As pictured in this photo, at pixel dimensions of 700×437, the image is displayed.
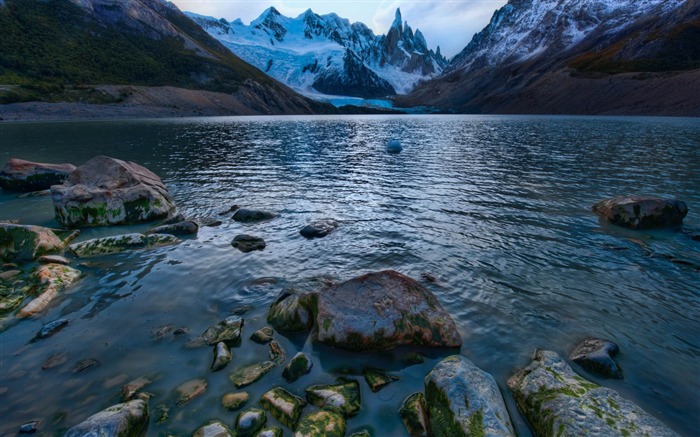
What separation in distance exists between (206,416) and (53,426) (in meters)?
2.63

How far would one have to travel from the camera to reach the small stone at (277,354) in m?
7.71

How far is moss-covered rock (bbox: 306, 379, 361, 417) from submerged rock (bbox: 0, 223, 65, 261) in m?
13.0

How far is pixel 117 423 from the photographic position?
18.4ft

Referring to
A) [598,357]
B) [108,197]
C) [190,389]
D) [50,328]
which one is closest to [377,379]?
[190,389]

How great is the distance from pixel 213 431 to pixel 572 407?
6210 millimetres

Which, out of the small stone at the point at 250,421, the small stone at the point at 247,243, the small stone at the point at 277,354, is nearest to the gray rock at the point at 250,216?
the small stone at the point at 247,243

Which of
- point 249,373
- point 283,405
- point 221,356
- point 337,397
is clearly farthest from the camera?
point 221,356

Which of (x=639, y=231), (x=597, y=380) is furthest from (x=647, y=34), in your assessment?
(x=597, y=380)

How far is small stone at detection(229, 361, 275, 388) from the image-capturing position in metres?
7.03

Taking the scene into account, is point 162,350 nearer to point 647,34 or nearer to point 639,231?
point 639,231

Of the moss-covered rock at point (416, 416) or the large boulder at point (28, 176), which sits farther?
the large boulder at point (28, 176)

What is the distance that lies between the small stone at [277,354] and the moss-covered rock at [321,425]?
181 centimetres

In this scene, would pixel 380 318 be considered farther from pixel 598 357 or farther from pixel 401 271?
pixel 598 357

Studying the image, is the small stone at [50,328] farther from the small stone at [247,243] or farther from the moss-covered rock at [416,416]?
the moss-covered rock at [416,416]
